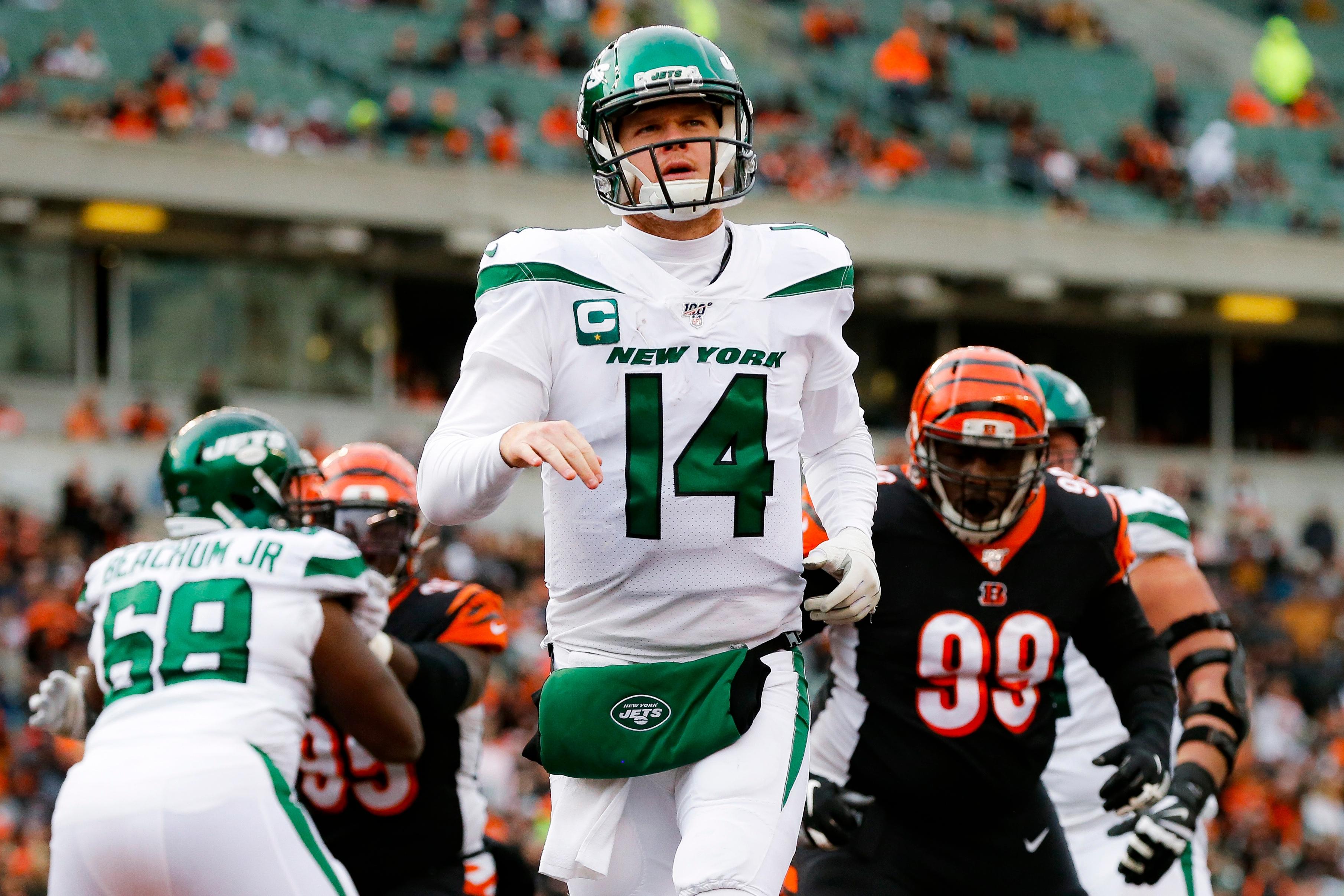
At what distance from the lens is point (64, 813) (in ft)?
12.5

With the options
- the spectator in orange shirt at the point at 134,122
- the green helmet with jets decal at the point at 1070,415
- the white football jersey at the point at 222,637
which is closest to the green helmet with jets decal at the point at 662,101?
the white football jersey at the point at 222,637

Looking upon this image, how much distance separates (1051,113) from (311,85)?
10.5m

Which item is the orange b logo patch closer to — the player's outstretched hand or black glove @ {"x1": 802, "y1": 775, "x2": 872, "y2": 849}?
black glove @ {"x1": 802, "y1": 775, "x2": 872, "y2": 849}

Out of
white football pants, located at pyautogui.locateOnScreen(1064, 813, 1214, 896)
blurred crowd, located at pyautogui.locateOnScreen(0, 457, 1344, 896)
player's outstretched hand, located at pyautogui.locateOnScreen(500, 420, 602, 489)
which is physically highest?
player's outstretched hand, located at pyautogui.locateOnScreen(500, 420, 602, 489)

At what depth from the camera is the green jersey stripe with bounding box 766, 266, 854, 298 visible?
350 cm

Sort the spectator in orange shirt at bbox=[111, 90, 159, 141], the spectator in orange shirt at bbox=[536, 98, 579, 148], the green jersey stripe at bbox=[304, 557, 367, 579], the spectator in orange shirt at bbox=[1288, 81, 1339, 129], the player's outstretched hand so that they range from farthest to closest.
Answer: the spectator in orange shirt at bbox=[1288, 81, 1339, 129]
the spectator in orange shirt at bbox=[536, 98, 579, 148]
the spectator in orange shirt at bbox=[111, 90, 159, 141]
the green jersey stripe at bbox=[304, 557, 367, 579]
the player's outstretched hand

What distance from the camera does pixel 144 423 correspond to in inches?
674

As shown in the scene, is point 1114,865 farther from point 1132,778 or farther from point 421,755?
point 421,755

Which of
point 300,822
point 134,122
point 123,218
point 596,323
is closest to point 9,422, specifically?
point 123,218

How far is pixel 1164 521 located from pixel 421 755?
210 cm

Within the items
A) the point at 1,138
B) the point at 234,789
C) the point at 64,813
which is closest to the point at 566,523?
the point at 234,789

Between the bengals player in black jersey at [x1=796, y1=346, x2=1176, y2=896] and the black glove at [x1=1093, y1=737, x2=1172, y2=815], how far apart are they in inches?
2.2

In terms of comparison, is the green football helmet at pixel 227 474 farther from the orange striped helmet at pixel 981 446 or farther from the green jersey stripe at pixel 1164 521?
the green jersey stripe at pixel 1164 521

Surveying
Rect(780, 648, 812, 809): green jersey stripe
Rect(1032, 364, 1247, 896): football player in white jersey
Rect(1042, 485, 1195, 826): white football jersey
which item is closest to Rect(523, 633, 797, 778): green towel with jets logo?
Rect(780, 648, 812, 809): green jersey stripe
